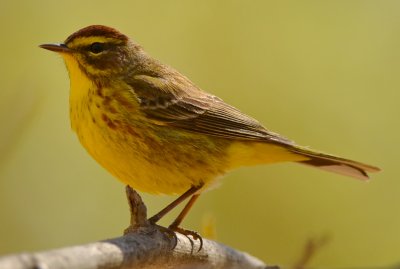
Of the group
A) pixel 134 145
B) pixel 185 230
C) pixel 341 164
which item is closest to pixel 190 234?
pixel 185 230

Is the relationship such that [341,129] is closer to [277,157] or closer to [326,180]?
[326,180]

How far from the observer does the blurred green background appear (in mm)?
6801

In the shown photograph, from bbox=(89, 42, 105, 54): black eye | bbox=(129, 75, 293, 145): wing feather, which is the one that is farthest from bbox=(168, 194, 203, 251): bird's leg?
bbox=(89, 42, 105, 54): black eye

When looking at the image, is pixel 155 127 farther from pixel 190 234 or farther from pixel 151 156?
pixel 190 234

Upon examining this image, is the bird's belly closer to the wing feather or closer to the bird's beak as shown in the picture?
the wing feather

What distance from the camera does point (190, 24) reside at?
7.53 metres

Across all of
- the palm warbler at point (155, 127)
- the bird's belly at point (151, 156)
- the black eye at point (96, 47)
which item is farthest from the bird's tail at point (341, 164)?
the black eye at point (96, 47)

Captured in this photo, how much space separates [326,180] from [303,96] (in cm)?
82

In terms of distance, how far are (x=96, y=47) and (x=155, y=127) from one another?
78 cm

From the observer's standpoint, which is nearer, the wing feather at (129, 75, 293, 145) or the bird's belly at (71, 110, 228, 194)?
the bird's belly at (71, 110, 228, 194)

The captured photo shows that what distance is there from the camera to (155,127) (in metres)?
5.34

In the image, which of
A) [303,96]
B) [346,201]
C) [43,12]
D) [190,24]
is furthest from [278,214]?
[43,12]

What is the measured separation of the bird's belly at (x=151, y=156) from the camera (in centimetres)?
508

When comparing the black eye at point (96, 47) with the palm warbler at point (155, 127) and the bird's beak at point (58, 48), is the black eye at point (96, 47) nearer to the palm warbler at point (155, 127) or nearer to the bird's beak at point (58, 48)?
the palm warbler at point (155, 127)
